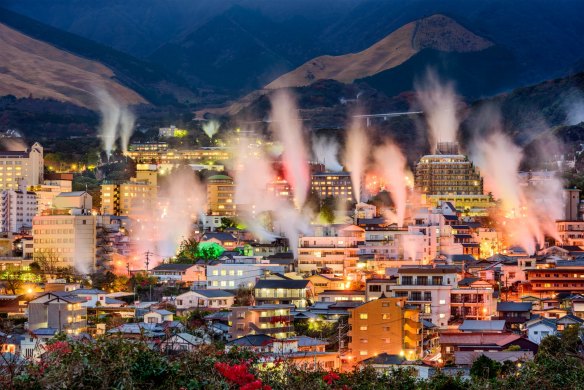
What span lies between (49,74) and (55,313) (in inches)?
3760

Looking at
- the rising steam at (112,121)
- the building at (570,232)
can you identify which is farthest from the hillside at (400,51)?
the building at (570,232)

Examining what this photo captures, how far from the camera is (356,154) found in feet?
250

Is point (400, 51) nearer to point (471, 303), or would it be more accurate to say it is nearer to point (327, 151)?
point (327, 151)

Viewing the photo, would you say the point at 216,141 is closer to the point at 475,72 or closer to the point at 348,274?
the point at 348,274

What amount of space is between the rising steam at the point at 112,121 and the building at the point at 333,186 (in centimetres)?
1784

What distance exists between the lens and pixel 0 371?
40.5 ft

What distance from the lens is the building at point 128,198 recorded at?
190 feet

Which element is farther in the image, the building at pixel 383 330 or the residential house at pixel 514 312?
the residential house at pixel 514 312

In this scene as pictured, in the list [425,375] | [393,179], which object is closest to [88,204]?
[393,179]

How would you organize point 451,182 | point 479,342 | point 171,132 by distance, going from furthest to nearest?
point 171,132, point 451,182, point 479,342

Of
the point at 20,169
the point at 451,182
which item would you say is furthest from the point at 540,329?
the point at 20,169

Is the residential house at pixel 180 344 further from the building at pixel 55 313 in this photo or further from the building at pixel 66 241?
the building at pixel 66 241

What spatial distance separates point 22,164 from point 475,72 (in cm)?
7678

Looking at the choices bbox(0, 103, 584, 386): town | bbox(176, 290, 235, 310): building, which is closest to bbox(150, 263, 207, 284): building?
bbox(0, 103, 584, 386): town
